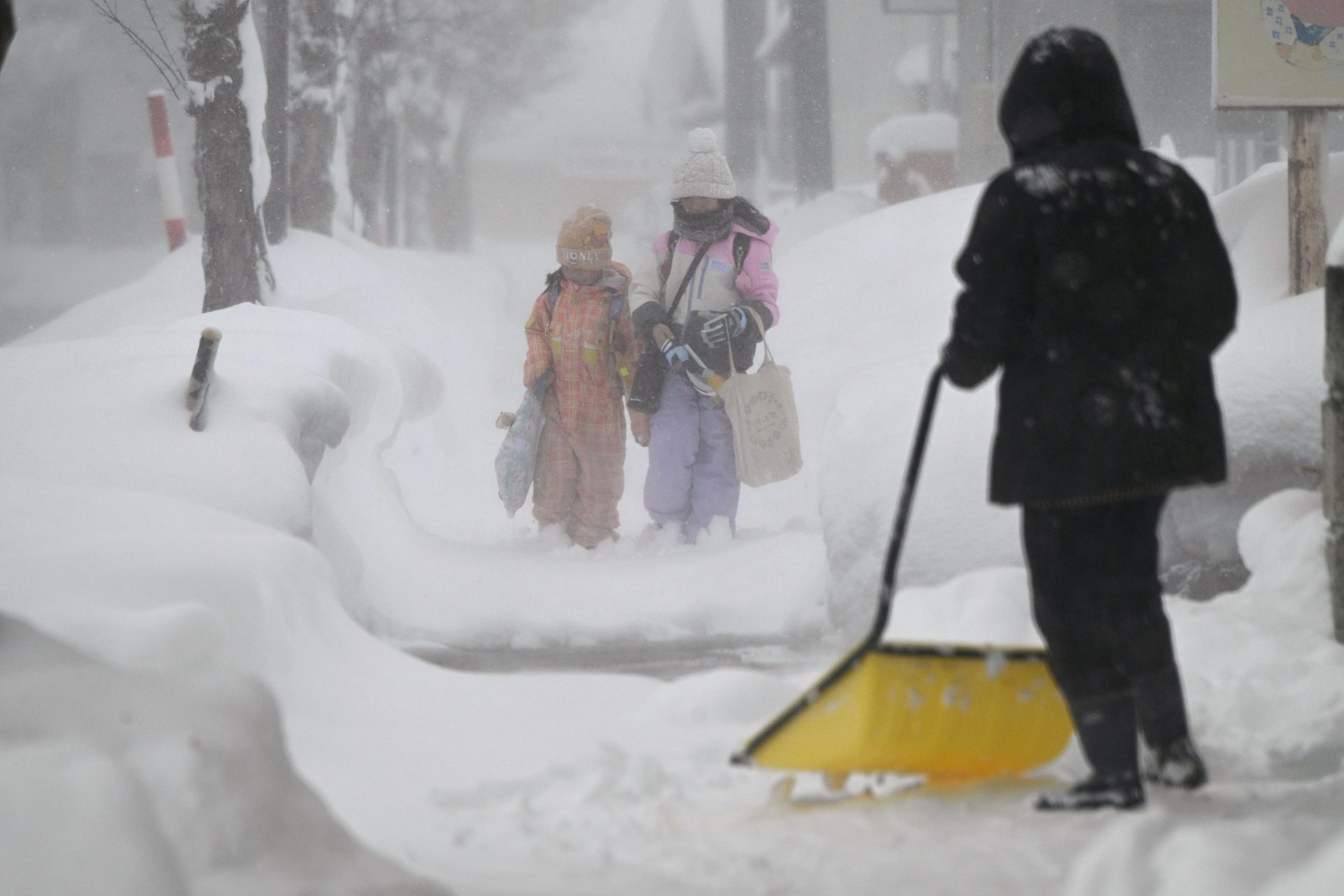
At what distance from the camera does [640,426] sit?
23.2ft

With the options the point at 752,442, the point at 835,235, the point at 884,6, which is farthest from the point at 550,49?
the point at 752,442

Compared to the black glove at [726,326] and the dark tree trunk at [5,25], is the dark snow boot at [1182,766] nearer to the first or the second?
the dark tree trunk at [5,25]

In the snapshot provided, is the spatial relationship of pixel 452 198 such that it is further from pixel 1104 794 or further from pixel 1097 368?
pixel 1104 794

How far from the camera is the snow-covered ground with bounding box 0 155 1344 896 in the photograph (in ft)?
8.50

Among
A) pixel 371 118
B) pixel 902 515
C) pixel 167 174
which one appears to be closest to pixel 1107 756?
pixel 902 515

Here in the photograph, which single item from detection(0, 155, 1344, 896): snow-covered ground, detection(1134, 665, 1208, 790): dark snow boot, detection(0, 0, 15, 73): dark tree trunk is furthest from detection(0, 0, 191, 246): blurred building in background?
detection(1134, 665, 1208, 790): dark snow boot

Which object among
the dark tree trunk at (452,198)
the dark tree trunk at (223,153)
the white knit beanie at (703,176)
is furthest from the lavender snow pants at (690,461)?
the dark tree trunk at (452,198)

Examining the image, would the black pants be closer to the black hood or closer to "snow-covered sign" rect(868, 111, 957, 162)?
the black hood

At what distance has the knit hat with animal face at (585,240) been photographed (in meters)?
7.14

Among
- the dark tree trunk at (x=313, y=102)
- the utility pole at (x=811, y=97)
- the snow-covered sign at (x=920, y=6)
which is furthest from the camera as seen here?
the utility pole at (x=811, y=97)

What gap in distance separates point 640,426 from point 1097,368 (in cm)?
424

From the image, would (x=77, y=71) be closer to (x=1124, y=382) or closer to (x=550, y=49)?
(x=550, y=49)

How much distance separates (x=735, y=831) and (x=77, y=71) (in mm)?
30657

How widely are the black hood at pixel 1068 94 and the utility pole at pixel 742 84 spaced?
20.9 m
